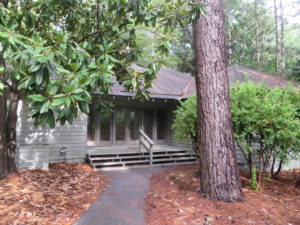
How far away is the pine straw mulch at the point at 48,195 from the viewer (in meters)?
3.54

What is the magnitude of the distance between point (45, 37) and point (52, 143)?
4.28m

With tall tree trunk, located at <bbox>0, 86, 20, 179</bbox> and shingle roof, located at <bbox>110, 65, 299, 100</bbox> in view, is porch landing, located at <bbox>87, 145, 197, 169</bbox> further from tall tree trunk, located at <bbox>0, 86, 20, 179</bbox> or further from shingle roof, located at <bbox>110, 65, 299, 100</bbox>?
tall tree trunk, located at <bbox>0, 86, 20, 179</bbox>

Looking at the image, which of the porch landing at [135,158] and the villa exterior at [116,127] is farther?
the porch landing at [135,158]

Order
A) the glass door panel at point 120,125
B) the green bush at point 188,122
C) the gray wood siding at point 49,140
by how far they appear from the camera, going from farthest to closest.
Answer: the glass door panel at point 120,125 < the gray wood siding at point 49,140 < the green bush at point 188,122

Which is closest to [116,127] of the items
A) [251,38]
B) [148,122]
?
[148,122]

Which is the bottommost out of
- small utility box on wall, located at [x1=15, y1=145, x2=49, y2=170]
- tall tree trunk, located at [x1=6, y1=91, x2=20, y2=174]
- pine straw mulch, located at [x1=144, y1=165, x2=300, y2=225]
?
pine straw mulch, located at [x1=144, y1=165, x2=300, y2=225]

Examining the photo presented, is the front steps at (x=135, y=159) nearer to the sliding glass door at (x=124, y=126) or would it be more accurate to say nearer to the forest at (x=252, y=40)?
the sliding glass door at (x=124, y=126)

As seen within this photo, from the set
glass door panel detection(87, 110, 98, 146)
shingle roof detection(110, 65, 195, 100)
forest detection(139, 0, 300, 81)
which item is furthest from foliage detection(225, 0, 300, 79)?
glass door panel detection(87, 110, 98, 146)

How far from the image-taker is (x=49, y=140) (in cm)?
795

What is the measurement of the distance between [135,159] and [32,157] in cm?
346

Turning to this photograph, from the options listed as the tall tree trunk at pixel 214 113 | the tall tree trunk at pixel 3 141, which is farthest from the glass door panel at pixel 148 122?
the tall tree trunk at pixel 214 113

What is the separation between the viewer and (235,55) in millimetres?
19109

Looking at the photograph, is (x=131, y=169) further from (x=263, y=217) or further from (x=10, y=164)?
(x=263, y=217)

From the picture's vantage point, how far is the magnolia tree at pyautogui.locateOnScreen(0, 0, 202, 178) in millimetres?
2240
